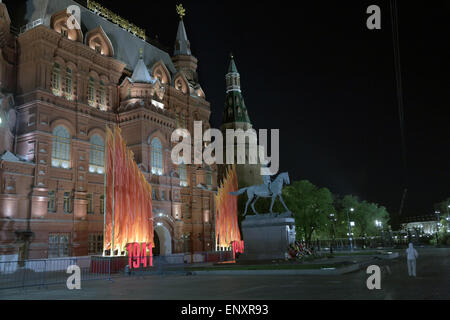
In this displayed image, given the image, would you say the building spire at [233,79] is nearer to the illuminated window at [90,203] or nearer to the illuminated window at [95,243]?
the illuminated window at [90,203]

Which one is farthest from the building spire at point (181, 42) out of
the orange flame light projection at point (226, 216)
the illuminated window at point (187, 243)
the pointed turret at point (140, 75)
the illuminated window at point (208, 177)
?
the illuminated window at point (187, 243)

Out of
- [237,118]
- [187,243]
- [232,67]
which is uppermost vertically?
[232,67]

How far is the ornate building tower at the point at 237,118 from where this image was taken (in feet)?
270

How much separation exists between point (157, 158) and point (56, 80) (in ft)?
46.4

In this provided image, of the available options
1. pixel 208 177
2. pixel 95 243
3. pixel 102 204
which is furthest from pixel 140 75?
pixel 95 243

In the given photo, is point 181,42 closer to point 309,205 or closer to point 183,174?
point 183,174

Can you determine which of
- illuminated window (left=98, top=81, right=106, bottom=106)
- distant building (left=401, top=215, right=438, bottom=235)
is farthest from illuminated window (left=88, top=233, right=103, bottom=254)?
distant building (left=401, top=215, right=438, bottom=235)

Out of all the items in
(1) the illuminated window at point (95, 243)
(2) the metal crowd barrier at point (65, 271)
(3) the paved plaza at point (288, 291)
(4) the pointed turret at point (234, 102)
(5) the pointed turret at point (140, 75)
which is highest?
(4) the pointed turret at point (234, 102)

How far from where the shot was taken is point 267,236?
28703 mm

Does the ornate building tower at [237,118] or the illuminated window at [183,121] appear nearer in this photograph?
the illuminated window at [183,121]

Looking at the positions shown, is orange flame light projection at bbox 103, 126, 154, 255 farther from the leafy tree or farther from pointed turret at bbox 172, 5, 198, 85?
pointed turret at bbox 172, 5, 198, 85

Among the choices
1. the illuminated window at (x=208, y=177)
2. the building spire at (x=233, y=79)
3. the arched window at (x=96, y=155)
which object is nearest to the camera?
the arched window at (x=96, y=155)

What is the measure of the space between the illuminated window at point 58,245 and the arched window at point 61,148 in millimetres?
6629
